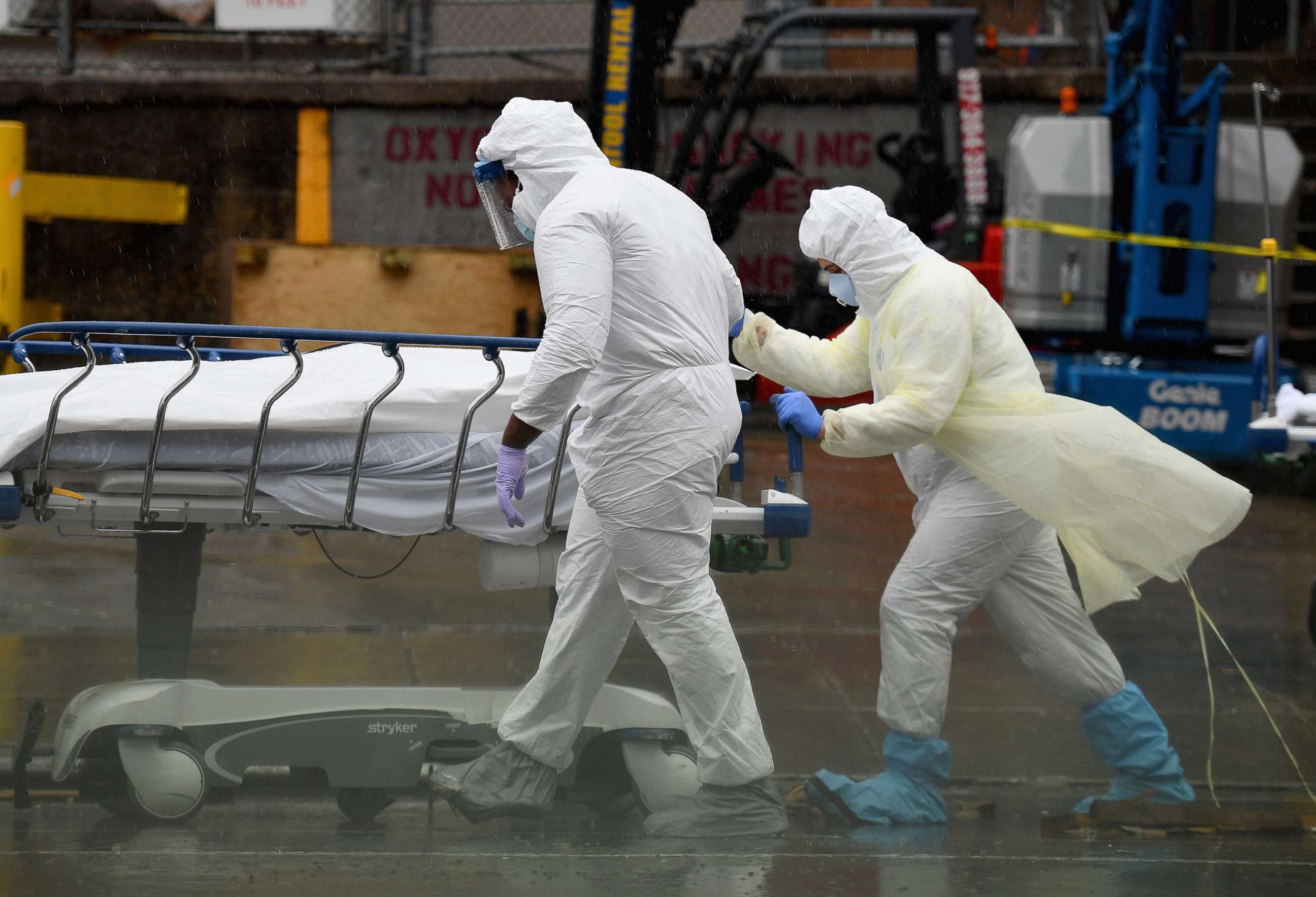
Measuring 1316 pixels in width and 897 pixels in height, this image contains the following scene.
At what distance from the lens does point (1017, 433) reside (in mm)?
4109

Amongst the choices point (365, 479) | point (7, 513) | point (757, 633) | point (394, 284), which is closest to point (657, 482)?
point (365, 479)

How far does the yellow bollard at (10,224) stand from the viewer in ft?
33.5

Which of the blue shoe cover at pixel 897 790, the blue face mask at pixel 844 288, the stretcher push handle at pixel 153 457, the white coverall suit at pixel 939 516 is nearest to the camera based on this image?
the stretcher push handle at pixel 153 457

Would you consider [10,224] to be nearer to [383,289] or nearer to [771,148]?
[383,289]

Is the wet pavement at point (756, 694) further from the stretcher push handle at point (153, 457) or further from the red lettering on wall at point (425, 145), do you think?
the red lettering on wall at point (425, 145)

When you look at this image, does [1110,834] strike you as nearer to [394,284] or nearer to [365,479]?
[365,479]

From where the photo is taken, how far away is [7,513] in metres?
3.70

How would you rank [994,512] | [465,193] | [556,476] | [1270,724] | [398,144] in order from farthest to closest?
[465,193] → [398,144] → [1270,724] → [994,512] → [556,476]

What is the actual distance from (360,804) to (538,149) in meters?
1.74

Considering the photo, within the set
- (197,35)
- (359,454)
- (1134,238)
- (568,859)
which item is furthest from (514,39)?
(568,859)

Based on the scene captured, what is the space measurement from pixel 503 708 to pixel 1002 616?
54.2 inches

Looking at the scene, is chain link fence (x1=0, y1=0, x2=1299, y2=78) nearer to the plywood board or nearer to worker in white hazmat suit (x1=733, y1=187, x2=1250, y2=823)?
the plywood board

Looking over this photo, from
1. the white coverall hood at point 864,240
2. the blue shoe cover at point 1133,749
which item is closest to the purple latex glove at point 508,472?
the white coverall hood at point 864,240

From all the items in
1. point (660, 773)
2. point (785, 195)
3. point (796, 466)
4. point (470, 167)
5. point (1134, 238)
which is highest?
point (470, 167)
